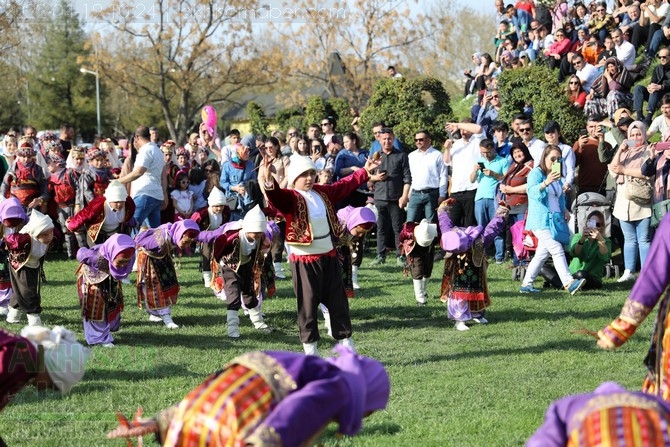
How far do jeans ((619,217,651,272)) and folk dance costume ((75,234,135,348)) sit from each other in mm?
5862

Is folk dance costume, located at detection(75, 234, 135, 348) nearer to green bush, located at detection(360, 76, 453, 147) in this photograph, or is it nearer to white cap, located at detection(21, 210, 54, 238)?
white cap, located at detection(21, 210, 54, 238)

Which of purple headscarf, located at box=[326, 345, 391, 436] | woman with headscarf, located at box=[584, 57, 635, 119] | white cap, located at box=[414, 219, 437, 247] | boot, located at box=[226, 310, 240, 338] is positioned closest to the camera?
purple headscarf, located at box=[326, 345, 391, 436]

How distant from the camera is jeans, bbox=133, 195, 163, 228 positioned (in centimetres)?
1200

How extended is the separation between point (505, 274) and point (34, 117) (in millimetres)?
45843

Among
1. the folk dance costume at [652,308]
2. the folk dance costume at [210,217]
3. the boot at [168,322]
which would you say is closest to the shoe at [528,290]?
the folk dance costume at [210,217]

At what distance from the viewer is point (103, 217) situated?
9586 millimetres

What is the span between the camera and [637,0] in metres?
17.4

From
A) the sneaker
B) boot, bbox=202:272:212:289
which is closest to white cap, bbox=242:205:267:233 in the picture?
boot, bbox=202:272:212:289

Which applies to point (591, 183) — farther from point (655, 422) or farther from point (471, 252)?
point (655, 422)

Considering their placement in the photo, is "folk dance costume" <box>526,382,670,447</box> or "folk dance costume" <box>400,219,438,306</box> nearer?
"folk dance costume" <box>526,382,670,447</box>

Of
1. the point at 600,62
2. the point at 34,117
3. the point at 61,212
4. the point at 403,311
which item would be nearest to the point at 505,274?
the point at 403,311

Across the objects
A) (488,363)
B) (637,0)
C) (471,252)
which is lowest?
(488,363)

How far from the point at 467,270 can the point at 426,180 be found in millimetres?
3548

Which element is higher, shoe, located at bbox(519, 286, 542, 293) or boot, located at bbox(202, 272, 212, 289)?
boot, located at bbox(202, 272, 212, 289)
